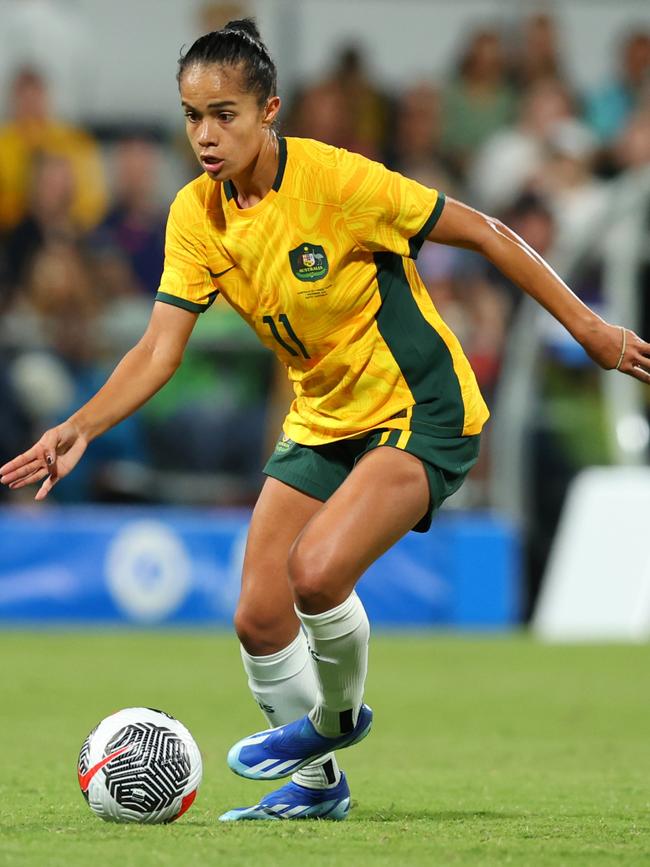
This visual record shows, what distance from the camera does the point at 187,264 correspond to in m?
5.05

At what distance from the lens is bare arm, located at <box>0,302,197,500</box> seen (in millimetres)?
4770

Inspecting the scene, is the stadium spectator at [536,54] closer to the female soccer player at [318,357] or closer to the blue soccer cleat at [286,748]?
the female soccer player at [318,357]

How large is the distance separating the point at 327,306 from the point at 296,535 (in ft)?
2.31

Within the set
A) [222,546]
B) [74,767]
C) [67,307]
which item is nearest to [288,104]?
[67,307]

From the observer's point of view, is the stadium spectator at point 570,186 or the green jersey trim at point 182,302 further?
the stadium spectator at point 570,186

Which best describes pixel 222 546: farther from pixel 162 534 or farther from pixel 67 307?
pixel 67 307

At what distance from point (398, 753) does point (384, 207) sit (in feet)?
9.25

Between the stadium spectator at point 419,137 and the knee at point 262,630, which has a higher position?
the stadium spectator at point 419,137

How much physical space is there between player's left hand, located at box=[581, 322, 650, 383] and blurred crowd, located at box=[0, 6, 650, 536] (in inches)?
304

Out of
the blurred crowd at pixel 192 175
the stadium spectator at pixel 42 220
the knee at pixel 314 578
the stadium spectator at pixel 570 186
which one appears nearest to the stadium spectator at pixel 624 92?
the blurred crowd at pixel 192 175

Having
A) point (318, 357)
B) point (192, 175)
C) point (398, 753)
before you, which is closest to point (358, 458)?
point (318, 357)

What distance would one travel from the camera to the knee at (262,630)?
508 cm

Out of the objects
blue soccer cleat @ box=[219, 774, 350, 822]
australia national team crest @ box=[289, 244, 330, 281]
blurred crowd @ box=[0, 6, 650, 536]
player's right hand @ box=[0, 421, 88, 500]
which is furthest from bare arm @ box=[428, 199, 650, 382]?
blurred crowd @ box=[0, 6, 650, 536]

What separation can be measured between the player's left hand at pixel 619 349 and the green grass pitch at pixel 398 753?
4.24 ft
